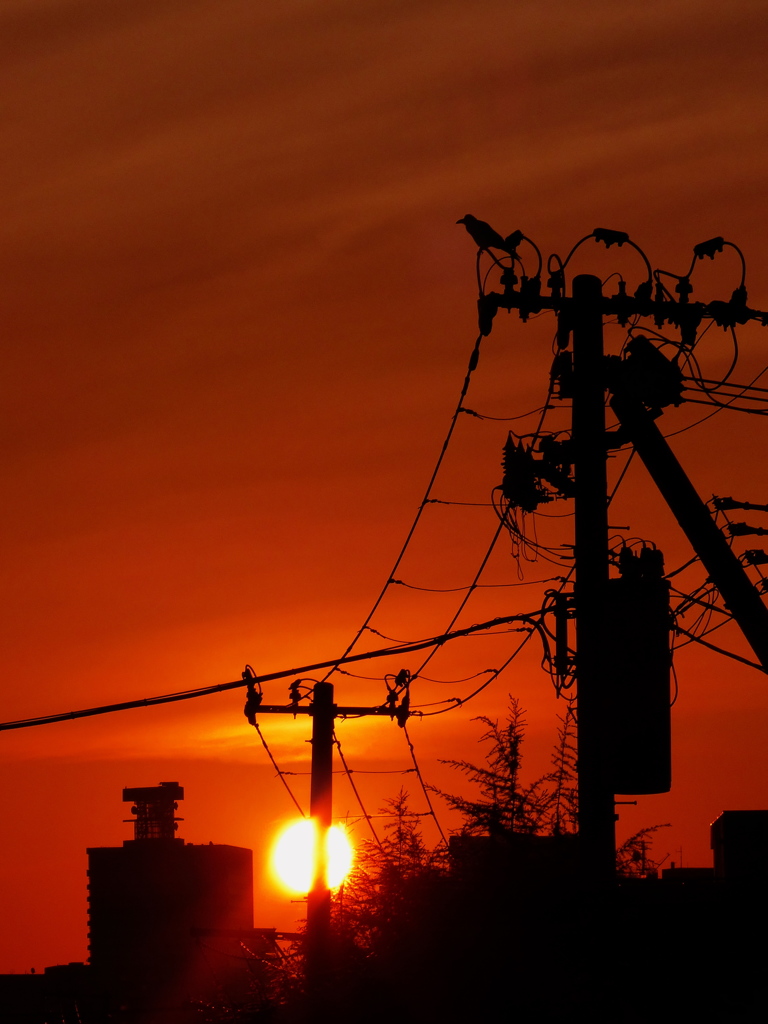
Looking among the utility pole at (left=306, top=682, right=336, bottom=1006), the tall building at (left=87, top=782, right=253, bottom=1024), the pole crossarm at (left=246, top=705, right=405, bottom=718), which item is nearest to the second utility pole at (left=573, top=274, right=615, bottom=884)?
the utility pole at (left=306, top=682, right=336, bottom=1006)

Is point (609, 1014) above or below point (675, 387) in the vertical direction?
below

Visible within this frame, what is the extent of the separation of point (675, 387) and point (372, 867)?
721 centimetres

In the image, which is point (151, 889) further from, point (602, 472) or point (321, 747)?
point (602, 472)

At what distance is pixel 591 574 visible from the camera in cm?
1656

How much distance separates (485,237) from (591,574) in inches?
172

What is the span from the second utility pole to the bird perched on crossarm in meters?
1.03

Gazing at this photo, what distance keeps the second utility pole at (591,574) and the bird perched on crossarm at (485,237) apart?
3.37 feet

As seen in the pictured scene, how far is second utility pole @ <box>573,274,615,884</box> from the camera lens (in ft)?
51.3

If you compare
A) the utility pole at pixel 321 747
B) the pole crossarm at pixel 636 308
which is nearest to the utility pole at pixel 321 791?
the utility pole at pixel 321 747

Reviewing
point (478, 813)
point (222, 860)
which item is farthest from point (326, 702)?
point (222, 860)

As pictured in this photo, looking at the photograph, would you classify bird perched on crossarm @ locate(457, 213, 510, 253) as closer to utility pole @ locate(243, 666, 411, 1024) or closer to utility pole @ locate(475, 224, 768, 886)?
utility pole @ locate(475, 224, 768, 886)

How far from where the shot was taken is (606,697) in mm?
16297

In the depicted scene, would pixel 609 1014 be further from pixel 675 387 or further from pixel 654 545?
Result: pixel 675 387

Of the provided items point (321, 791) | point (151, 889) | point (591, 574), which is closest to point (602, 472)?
point (591, 574)
